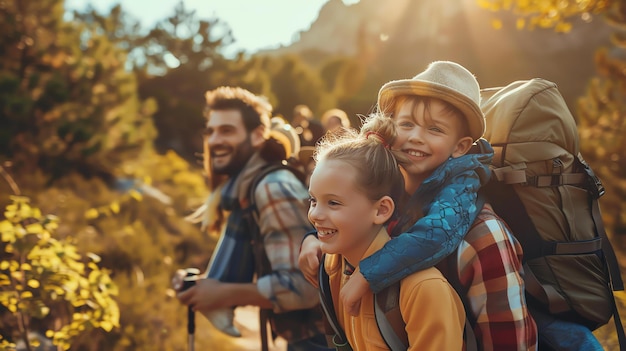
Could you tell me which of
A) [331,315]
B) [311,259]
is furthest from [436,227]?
[311,259]

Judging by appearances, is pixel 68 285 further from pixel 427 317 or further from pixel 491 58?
pixel 491 58

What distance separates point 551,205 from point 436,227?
1.60 feet

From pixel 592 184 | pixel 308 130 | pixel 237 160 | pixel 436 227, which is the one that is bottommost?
pixel 436 227

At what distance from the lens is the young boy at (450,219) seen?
159 centimetres

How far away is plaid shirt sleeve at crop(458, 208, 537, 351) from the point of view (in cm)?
161

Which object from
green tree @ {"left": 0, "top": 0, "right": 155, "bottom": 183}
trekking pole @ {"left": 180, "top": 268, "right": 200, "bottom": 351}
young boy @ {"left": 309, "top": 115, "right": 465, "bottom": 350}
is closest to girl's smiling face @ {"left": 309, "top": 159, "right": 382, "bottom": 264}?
young boy @ {"left": 309, "top": 115, "right": 465, "bottom": 350}

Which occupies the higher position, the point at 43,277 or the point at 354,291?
the point at 43,277

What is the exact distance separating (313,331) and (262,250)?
1.63 feet

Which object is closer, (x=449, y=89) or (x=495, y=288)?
(x=495, y=288)

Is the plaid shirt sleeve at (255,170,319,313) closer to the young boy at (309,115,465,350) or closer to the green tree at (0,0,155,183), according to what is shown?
the young boy at (309,115,465,350)

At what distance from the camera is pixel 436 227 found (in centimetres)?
159

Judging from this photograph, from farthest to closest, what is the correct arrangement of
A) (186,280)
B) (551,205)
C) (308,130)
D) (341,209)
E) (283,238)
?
(308,130)
(186,280)
(283,238)
(551,205)
(341,209)

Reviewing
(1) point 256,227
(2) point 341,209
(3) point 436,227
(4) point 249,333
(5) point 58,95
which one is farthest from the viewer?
(5) point 58,95

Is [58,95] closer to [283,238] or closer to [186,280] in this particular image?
[186,280]
